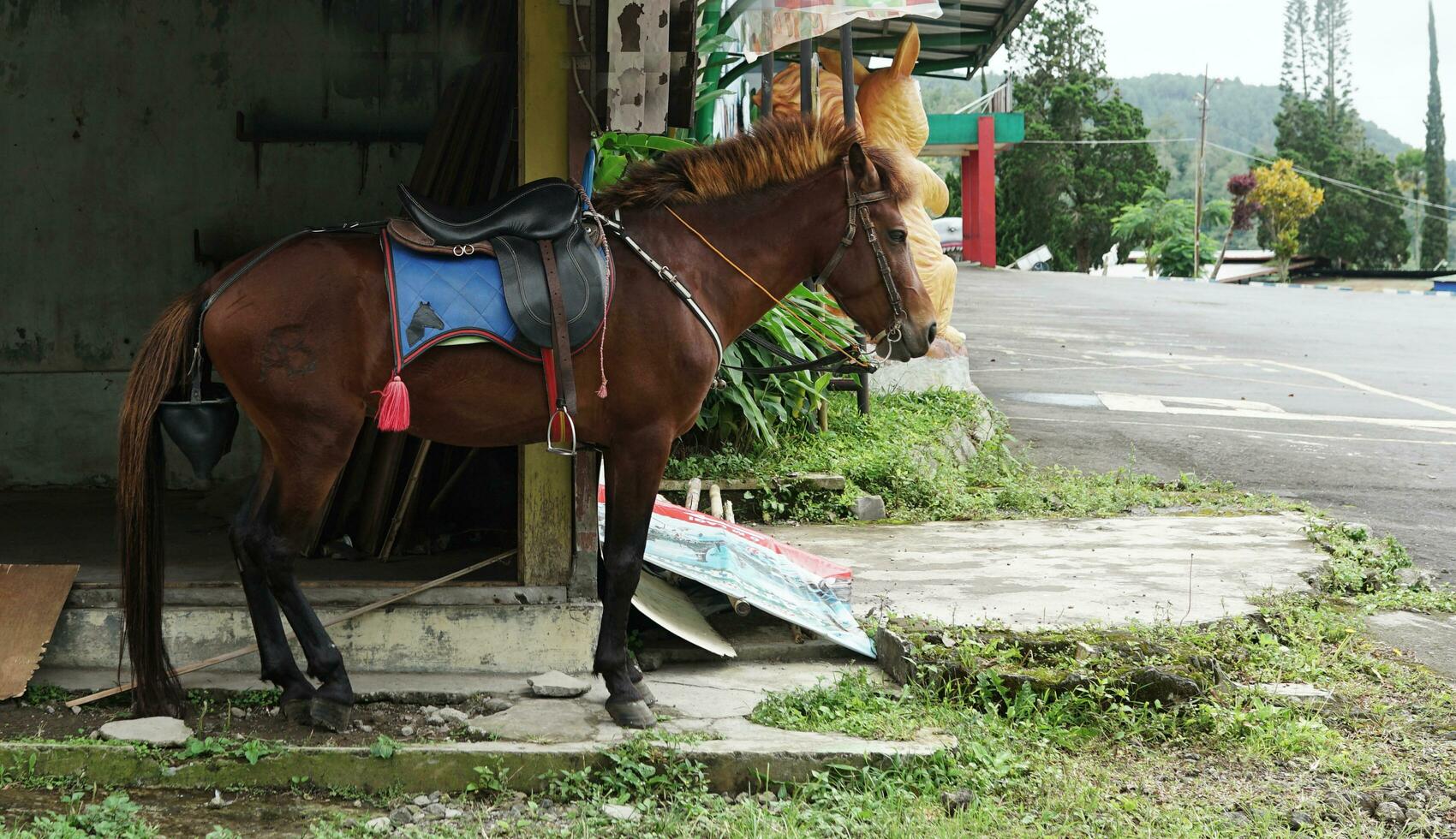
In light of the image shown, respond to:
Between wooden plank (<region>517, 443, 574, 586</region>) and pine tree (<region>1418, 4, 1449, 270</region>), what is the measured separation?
55.4 meters

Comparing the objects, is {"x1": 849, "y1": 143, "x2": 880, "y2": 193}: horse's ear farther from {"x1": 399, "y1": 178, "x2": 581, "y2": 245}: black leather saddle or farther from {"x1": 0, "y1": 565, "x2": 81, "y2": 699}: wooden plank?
{"x1": 0, "y1": 565, "x2": 81, "y2": 699}: wooden plank

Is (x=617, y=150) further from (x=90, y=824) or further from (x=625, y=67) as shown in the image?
(x=90, y=824)

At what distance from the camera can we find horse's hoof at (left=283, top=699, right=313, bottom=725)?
433cm

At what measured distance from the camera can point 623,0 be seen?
4508mm

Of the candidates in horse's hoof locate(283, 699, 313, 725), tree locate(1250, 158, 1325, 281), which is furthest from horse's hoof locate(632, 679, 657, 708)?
tree locate(1250, 158, 1325, 281)

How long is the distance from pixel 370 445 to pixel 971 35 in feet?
34.3

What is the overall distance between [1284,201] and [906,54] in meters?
40.7

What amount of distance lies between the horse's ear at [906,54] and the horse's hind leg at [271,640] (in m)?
8.18

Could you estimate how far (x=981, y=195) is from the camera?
33.3m

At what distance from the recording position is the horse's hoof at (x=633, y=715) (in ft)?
14.4

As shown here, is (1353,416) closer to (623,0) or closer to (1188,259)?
(623,0)

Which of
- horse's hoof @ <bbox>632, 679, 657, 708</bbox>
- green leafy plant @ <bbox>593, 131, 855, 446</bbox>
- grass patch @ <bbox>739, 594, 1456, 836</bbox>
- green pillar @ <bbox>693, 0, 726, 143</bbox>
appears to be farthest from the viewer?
green pillar @ <bbox>693, 0, 726, 143</bbox>

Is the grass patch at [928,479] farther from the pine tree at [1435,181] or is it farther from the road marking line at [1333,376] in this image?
the pine tree at [1435,181]

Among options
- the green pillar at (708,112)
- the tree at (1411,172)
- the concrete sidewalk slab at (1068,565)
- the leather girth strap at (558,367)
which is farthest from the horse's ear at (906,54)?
the tree at (1411,172)
